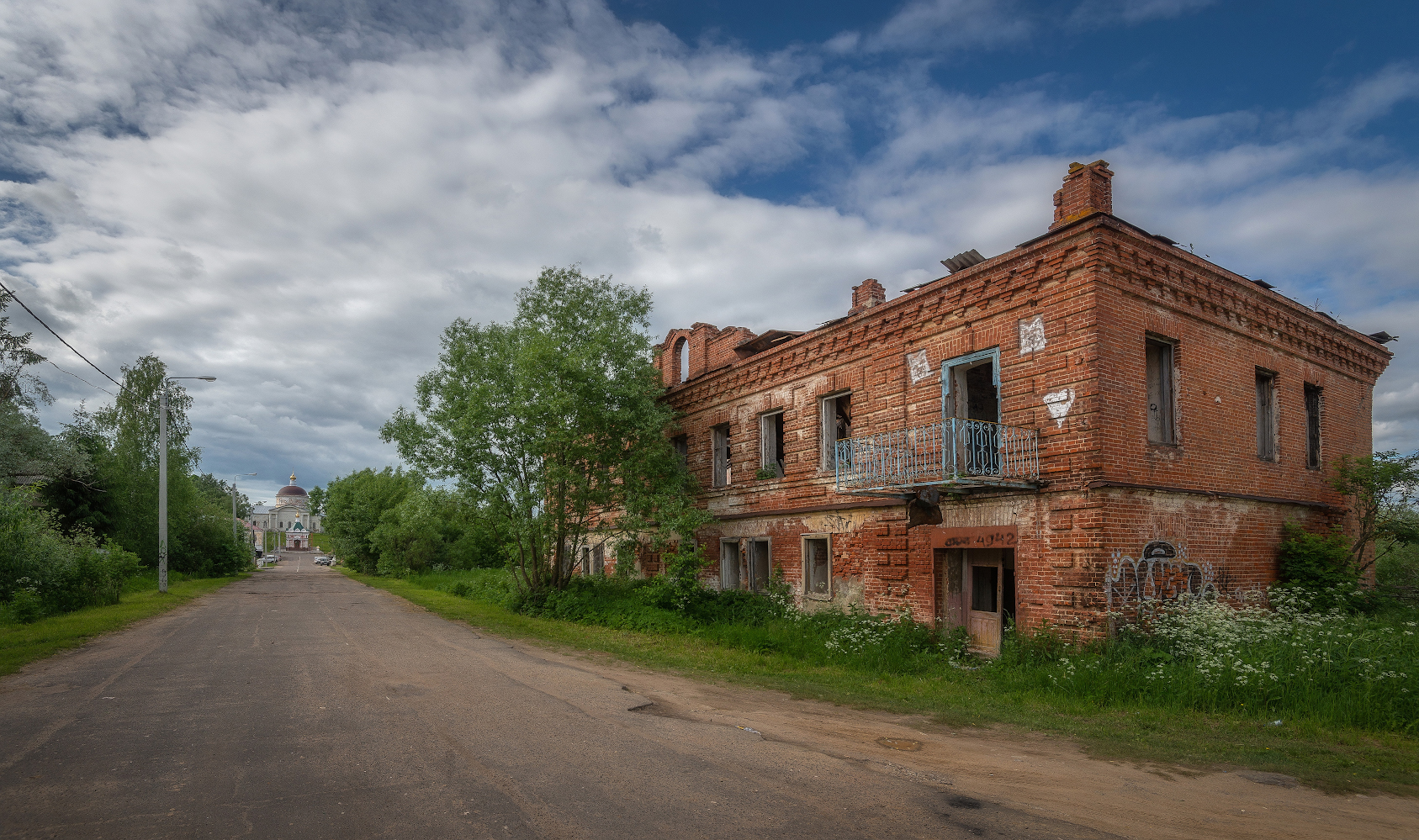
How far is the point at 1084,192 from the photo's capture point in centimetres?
1155

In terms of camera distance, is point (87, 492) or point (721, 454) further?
point (87, 492)

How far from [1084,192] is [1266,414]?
18.9ft

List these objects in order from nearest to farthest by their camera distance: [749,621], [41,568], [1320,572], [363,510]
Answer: [1320,572] → [749,621] → [41,568] → [363,510]

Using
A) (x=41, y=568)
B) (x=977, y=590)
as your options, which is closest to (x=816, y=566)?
(x=977, y=590)

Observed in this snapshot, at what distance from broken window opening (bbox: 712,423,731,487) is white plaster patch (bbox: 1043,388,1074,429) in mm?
9067

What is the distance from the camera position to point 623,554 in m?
19.4

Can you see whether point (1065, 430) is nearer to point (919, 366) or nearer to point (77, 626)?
point (919, 366)

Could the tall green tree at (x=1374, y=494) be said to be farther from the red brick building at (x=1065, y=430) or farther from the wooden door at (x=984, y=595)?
the wooden door at (x=984, y=595)

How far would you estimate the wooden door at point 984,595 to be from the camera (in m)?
12.3

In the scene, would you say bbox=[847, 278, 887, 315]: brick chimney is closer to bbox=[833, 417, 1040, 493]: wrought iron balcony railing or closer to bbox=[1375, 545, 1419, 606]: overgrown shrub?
bbox=[833, 417, 1040, 493]: wrought iron balcony railing

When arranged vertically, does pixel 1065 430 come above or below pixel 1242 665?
above

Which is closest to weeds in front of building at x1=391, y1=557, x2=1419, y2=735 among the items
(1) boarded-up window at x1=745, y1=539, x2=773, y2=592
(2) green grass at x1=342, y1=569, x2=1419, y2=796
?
(2) green grass at x1=342, y1=569, x2=1419, y2=796

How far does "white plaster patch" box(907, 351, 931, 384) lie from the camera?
13.5 metres

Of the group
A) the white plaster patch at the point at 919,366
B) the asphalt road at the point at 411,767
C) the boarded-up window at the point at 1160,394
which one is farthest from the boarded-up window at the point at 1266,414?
the asphalt road at the point at 411,767
